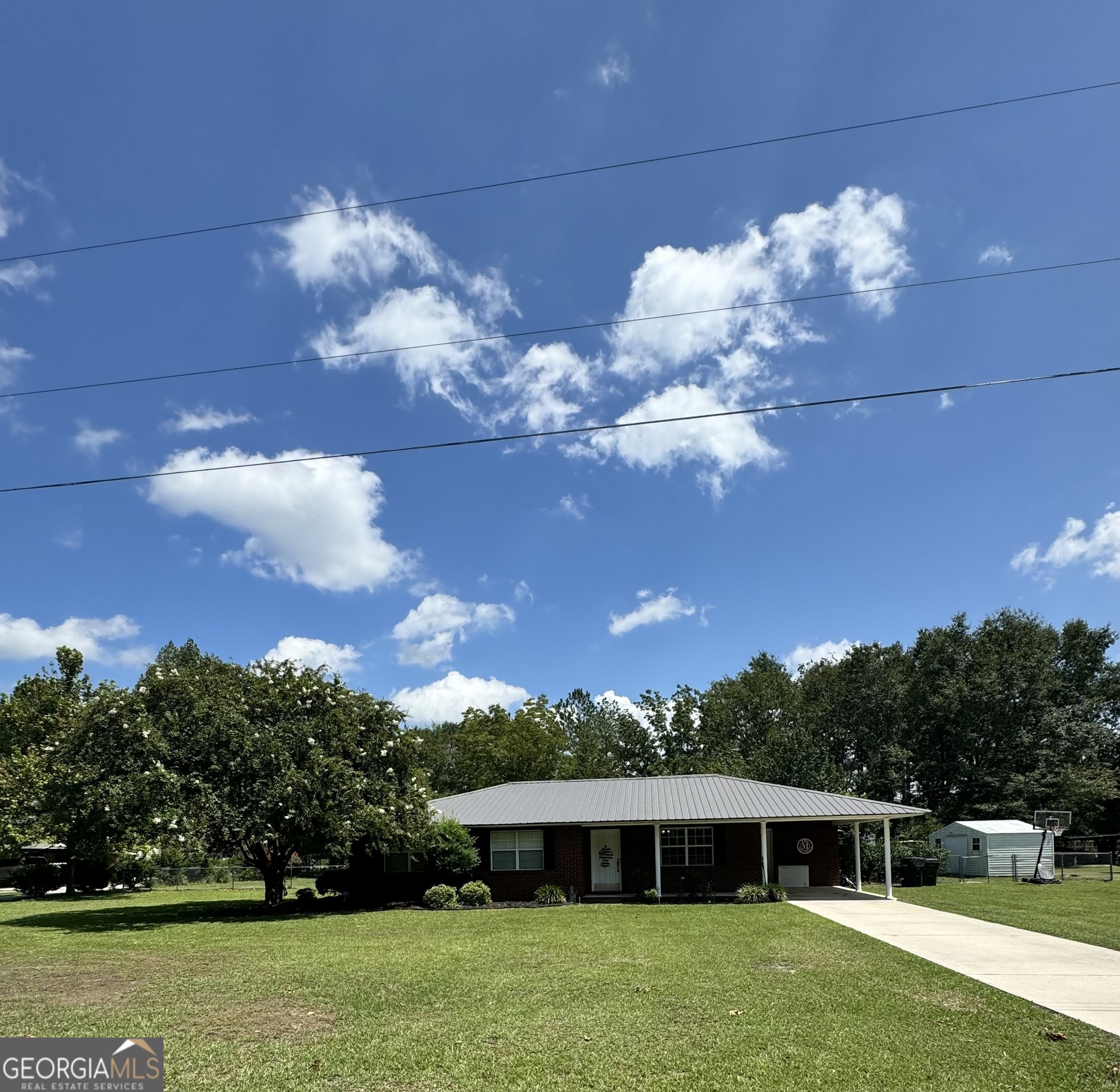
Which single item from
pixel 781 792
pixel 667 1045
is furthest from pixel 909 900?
pixel 667 1045

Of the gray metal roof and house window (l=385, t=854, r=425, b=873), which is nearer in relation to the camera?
the gray metal roof

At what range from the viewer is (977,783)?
55.1 meters

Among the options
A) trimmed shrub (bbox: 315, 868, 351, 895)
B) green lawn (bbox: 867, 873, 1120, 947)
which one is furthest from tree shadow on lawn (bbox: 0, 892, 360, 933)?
green lawn (bbox: 867, 873, 1120, 947)

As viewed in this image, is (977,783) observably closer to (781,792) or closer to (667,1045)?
(781,792)

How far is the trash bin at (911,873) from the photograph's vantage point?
1201 inches

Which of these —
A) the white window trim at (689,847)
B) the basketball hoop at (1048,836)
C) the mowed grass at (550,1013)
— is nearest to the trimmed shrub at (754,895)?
the white window trim at (689,847)

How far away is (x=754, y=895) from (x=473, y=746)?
29800mm

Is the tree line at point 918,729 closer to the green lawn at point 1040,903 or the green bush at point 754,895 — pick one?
the green lawn at point 1040,903

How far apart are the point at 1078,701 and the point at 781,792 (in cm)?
4267

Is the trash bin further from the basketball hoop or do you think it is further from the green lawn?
the basketball hoop

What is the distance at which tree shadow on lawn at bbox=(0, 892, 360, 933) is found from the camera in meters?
19.5

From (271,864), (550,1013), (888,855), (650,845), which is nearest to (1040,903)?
(888,855)

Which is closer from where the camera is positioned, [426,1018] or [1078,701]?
[426,1018]

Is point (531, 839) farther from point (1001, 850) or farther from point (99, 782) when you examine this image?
point (1001, 850)
